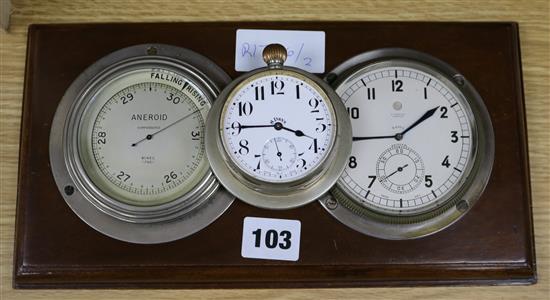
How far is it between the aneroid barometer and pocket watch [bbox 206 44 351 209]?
6 centimetres

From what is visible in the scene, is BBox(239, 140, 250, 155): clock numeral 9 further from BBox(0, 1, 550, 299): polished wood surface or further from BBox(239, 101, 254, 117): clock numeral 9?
BBox(0, 1, 550, 299): polished wood surface

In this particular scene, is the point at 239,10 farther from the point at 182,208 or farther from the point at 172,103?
the point at 182,208

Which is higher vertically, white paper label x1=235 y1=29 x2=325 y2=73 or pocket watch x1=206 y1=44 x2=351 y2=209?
white paper label x1=235 y1=29 x2=325 y2=73

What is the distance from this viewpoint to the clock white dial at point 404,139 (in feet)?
3.58

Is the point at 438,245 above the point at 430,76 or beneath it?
beneath

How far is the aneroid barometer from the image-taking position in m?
1.08

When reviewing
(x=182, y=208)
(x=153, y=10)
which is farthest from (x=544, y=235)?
(x=153, y=10)

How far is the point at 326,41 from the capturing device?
1.16 meters

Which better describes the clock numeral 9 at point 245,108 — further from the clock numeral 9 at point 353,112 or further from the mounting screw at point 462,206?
the mounting screw at point 462,206

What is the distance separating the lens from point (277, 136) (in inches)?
41.2

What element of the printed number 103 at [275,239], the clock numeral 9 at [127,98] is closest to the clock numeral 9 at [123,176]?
the clock numeral 9 at [127,98]

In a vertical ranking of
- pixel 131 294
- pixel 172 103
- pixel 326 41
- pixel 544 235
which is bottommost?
pixel 131 294

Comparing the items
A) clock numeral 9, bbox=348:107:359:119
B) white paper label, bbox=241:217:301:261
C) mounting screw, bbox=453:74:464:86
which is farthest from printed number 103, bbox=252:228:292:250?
mounting screw, bbox=453:74:464:86

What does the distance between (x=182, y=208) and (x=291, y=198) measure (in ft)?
0.58
